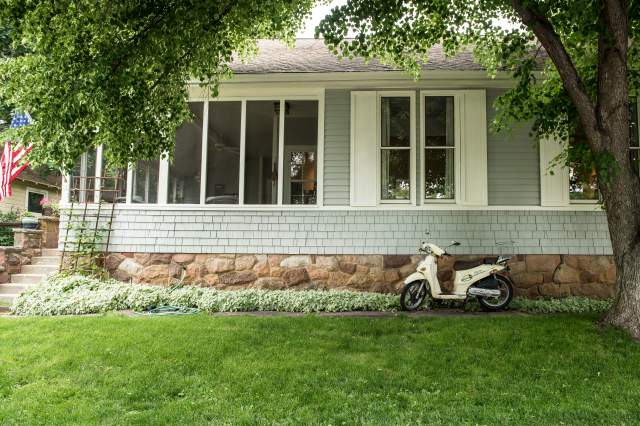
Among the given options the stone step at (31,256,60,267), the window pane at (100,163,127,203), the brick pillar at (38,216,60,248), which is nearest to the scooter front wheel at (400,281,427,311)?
the window pane at (100,163,127,203)

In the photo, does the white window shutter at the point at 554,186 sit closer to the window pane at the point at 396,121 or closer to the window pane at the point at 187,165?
the window pane at the point at 396,121

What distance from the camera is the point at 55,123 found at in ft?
13.9

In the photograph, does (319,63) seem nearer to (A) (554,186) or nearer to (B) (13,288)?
(A) (554,186)

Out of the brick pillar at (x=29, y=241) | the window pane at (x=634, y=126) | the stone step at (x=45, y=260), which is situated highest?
the window pane at (x=634, y=126)

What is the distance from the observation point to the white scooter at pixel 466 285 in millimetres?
6066

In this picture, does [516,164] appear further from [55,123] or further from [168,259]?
[55,123]

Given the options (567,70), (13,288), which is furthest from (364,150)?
(13,288)

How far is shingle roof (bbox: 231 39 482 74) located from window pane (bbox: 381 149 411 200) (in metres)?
1.29

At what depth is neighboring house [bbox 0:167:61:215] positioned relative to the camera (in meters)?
14.5

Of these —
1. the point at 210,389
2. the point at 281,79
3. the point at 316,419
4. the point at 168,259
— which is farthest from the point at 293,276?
the point at 316,419

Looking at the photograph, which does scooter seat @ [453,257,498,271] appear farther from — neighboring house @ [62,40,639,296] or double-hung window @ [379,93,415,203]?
double-hung window @ [379,93,415,203]

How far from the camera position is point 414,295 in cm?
617

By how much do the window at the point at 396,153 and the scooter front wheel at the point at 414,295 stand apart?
1501 millimetres

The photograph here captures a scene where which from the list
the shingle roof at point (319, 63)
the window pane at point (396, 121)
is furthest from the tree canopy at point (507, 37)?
the window pane at point (396, 121)
